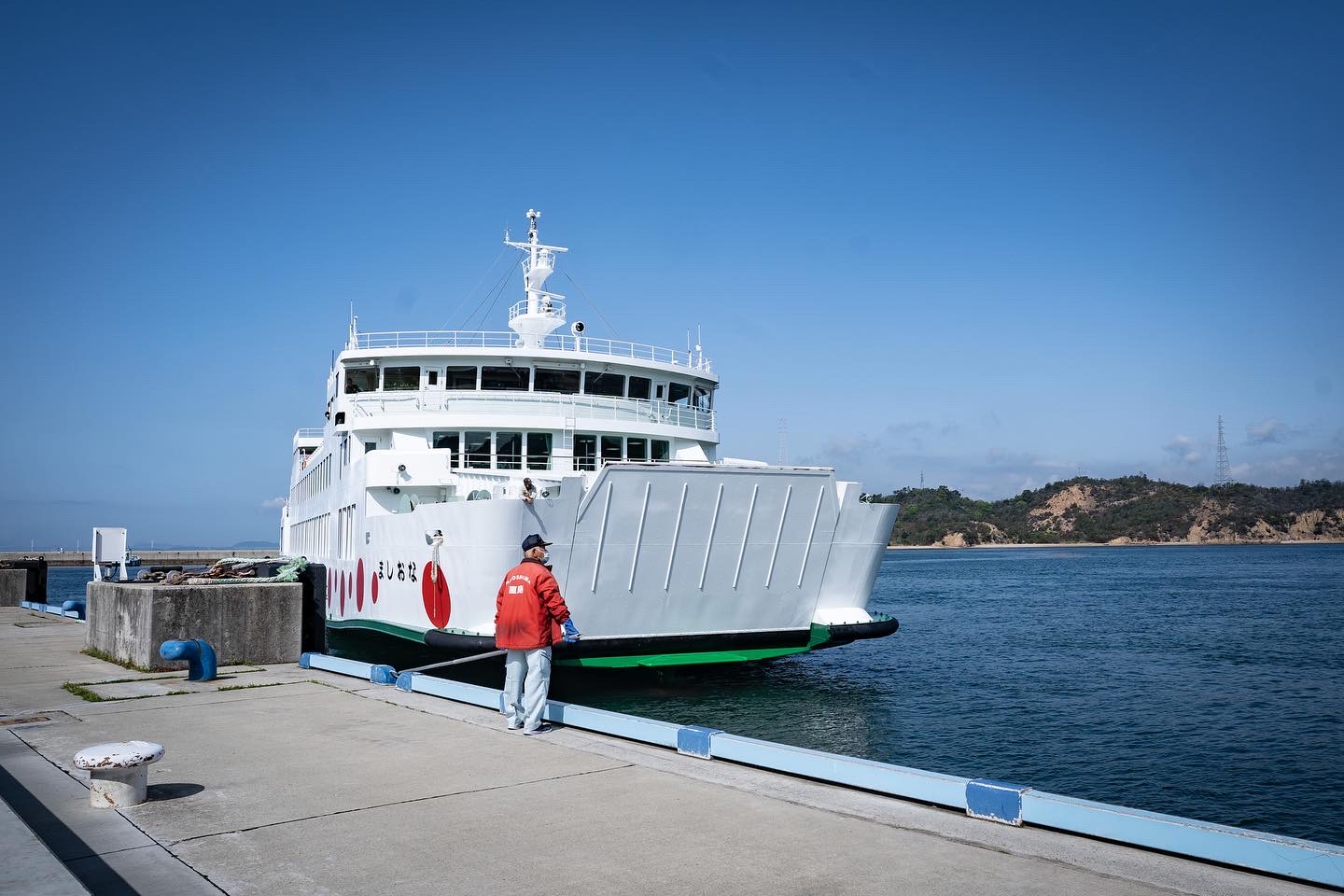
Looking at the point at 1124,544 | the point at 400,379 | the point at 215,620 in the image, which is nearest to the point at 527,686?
the point at 215,620

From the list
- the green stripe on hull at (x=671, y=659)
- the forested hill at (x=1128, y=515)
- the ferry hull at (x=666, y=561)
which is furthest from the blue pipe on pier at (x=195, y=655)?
the forested hill at (x=1128, y=515)

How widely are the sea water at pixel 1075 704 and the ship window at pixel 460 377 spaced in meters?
4.67

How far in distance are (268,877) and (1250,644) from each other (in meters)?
26.1

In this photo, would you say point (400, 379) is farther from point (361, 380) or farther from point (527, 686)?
point (527, 686)

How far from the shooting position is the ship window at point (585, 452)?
17.3m

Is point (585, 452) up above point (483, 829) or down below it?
above

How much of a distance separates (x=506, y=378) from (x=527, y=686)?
1069cm

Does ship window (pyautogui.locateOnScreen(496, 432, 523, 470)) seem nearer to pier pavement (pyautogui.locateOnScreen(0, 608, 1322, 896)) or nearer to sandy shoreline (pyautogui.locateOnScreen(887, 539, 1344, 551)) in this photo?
pier pavement (pyautogui.locateOnScreen(0, 608, 1322, 896))

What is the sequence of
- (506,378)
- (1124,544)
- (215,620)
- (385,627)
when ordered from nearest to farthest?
(215,620) → (385,627) → (506,378) → (1124,544)

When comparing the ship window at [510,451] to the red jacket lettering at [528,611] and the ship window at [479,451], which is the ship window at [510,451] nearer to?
the ship window at [479,451]

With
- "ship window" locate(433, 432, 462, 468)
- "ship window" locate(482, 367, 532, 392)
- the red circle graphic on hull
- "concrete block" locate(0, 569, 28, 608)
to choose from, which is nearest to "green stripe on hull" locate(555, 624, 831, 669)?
the red circle graphic on hull

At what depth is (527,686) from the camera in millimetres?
7879

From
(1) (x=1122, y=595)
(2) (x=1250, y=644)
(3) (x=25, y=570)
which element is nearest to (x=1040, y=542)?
(1) (x=1122, y=595)

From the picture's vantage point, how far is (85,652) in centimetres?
1382
